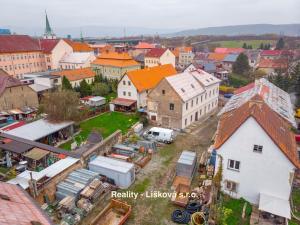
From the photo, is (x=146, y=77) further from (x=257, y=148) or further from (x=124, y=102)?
(x=257, y=148)

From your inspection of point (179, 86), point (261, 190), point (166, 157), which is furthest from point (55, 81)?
point (261, 190)

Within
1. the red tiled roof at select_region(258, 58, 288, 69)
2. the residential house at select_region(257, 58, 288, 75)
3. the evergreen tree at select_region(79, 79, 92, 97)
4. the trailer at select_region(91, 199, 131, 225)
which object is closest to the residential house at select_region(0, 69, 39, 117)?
the evergreen tree at select_region(79, 79, 92, 97)

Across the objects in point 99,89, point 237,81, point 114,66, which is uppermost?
point 114,66

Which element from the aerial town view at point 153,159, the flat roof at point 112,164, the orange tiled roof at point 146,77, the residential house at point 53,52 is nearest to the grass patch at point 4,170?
the aerial town view at point 153,159

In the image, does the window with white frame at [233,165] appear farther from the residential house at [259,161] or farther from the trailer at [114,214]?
the trailer at [114,214]

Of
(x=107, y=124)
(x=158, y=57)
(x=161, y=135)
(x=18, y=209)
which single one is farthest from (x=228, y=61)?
(x=18, y=209)

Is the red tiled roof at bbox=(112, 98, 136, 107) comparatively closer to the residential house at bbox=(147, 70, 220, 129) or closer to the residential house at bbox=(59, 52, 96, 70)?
the residential house at bbox=(147, 70, 220, 129)
